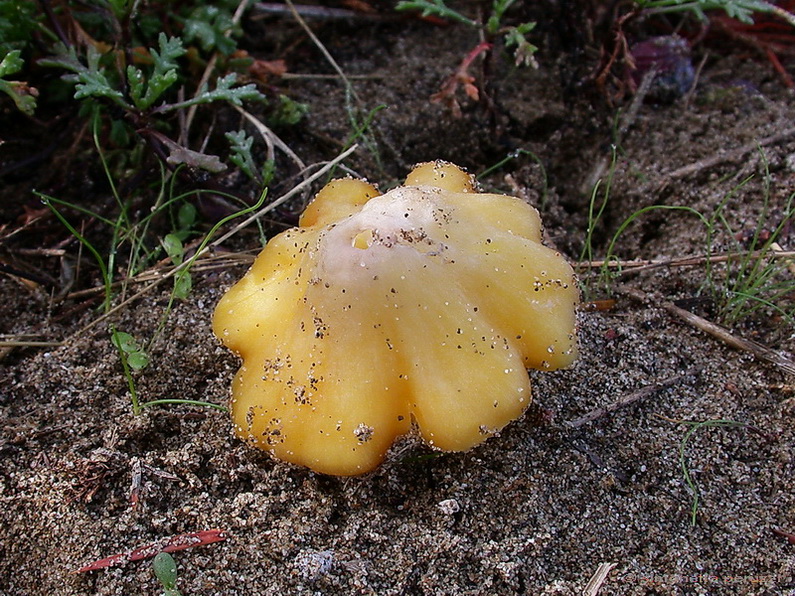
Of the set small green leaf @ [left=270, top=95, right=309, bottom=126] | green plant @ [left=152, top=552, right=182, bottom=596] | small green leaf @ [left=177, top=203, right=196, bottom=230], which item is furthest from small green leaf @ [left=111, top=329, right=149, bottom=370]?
small green leaf @ [left=270, top=95, right=309, bottom=126]

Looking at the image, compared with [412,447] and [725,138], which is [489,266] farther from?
[725,138]

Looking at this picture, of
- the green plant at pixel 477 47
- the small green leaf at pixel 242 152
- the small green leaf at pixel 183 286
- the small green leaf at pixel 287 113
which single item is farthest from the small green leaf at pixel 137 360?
the green plant at pixel 477 47

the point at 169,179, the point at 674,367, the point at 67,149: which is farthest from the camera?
the point at 67,149

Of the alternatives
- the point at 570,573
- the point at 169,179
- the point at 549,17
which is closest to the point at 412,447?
the point at 570,573

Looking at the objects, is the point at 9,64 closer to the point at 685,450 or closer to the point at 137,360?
the point at 137,360

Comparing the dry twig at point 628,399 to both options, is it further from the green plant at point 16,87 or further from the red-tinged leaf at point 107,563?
the green plant at point 16,87

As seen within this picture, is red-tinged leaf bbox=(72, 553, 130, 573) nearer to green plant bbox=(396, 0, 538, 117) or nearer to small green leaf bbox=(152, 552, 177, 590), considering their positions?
small green leaf bbox=(152, 552, 177, 590)
